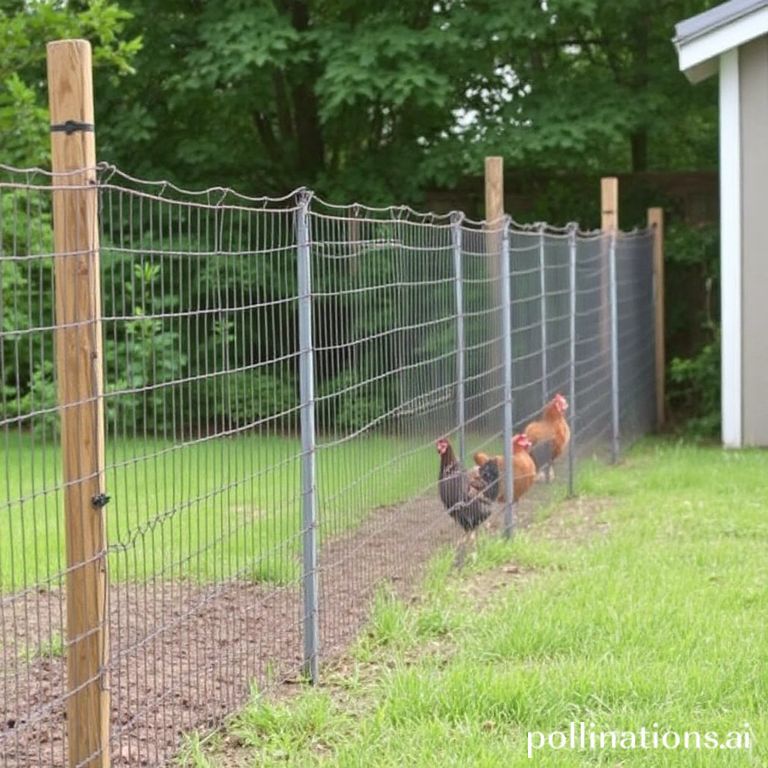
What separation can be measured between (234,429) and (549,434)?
4.66 meters

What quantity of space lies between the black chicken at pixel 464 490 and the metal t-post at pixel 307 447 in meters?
1.79

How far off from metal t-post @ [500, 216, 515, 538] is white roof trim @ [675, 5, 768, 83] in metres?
4.50

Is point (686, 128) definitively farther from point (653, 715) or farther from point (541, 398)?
point (653, 715)

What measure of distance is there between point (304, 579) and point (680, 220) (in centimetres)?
983

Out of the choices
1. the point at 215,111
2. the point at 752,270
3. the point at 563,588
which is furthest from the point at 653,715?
the point at 215,111

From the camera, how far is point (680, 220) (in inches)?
543

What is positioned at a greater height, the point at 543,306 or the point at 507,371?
the point at 543,306

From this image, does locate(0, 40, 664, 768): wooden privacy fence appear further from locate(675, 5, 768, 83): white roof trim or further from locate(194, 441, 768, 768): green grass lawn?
locate(675, 5, 768, 83): white roof trim

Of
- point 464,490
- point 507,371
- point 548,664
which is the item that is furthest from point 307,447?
point 507,371

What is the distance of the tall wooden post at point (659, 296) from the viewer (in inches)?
507

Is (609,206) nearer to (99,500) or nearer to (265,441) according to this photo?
→ (265,441)

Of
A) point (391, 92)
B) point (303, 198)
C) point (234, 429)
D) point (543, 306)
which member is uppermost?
point (391, 92)

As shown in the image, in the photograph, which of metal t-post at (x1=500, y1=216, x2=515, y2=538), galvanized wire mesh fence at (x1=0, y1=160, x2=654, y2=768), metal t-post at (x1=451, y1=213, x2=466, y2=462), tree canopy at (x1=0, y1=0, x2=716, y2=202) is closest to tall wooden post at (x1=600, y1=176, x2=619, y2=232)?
tree canopy at (x1=0, y1=0, x2=716, y2=202)

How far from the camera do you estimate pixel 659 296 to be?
1300 cm
